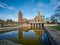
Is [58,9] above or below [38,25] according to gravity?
above

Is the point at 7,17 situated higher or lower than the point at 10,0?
lower

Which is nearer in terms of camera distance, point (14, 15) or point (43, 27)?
point (14, 15)

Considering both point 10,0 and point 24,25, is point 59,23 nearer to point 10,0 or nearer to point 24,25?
point 24,25

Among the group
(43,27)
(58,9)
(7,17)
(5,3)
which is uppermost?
(5,3)

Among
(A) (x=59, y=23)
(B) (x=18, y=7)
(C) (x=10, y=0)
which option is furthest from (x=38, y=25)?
(C) (x=10, y=0)

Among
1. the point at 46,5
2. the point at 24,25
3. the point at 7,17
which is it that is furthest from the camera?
the point at 24,25

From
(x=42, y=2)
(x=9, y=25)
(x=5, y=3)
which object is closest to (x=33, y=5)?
(x=42, y=2)

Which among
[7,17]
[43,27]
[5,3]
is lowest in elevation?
[43,27]

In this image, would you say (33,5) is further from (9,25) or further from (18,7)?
(9,25)

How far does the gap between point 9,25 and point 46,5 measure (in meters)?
5.78

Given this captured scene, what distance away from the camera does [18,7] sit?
988 centimetres

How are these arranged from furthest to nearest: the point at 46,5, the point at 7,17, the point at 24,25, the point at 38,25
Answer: the point at 38,25 < the point at 24,25 < the point at 7,17 < the point at 46,5

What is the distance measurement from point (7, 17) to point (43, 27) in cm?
443

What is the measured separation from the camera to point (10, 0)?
32.5 feet
